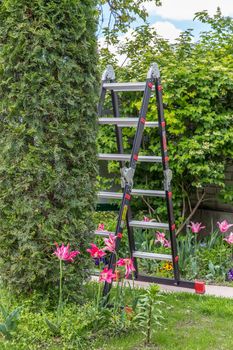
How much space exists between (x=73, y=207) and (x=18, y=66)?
97cm

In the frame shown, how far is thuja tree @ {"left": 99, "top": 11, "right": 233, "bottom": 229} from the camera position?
5.60 metres

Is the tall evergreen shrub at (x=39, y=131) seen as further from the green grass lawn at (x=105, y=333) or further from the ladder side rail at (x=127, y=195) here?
the ladder side rail at (x=127, y=195)

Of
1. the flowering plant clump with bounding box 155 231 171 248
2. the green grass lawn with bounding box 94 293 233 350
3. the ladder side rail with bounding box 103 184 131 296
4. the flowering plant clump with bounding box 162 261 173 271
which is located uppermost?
the ladder side rail with bounding box 103 184 131 296

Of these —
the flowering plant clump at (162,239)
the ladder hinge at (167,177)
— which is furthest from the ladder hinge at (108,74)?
the flowering plant clump at (162,239)

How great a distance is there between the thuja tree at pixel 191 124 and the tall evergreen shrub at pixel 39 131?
2574mm

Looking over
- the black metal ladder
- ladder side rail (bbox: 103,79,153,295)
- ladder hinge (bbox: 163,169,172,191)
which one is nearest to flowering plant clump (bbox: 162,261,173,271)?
the black metal ladder

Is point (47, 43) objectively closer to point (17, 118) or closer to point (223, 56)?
point (17, 118)

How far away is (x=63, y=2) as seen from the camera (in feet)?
10.2

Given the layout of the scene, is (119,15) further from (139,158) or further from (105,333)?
(105,333)

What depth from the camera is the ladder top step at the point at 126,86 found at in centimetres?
397

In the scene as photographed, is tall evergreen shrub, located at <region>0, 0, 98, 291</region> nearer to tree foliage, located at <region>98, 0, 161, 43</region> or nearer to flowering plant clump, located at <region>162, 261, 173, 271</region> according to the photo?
flowering plant clump, located at <region>162, 261, 173, 271</region>

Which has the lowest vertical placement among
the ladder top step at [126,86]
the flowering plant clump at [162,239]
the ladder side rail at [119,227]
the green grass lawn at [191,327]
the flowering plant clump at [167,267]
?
the flowering plant clump at [167,267]

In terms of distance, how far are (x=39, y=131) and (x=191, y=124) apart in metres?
3.19

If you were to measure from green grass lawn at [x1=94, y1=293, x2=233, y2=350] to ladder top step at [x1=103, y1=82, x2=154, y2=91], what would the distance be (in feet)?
5.74
